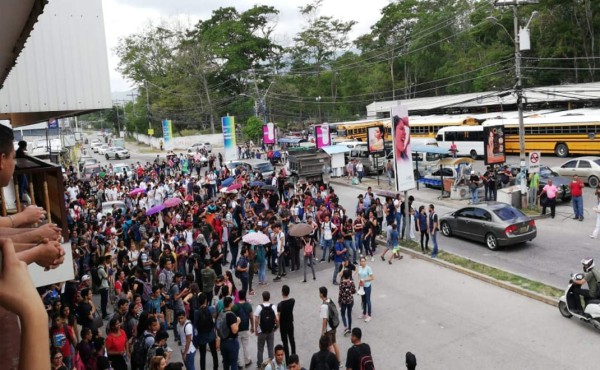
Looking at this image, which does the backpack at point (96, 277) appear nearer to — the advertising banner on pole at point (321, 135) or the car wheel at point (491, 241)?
the car wheel at point (491, 241)

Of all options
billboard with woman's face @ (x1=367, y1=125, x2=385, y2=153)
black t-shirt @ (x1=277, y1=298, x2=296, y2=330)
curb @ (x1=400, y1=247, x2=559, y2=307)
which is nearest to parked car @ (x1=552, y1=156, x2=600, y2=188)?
billboard with woman's face @ (x1=367, y1=125, x2=385, y2=153)

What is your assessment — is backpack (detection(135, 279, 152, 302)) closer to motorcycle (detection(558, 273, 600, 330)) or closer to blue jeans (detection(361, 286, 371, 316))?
blue jeans (detection(361, 286, 371, 316))

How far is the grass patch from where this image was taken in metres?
12.6

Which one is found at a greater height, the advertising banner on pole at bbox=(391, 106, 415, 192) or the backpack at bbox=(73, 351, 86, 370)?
the advertising banner on pole at bbox=(391, 106, 415, 192)

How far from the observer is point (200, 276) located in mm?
12602

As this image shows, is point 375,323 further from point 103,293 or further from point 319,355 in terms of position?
point 103,293

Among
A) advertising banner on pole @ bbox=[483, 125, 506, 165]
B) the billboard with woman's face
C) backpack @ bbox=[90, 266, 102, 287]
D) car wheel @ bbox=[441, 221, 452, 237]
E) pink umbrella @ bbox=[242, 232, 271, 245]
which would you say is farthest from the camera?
the billboard with woman's face

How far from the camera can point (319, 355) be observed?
769cm

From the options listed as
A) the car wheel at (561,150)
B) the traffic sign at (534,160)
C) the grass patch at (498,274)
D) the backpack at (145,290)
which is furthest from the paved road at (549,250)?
the car wheel at (561,150)

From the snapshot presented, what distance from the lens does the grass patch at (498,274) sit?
495 inches

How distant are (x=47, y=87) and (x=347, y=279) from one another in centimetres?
673

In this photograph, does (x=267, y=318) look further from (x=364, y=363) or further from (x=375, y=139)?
(x=375, y=139)

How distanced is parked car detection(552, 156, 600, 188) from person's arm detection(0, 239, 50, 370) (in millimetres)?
26616

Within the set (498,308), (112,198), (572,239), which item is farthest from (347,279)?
(112,198)
